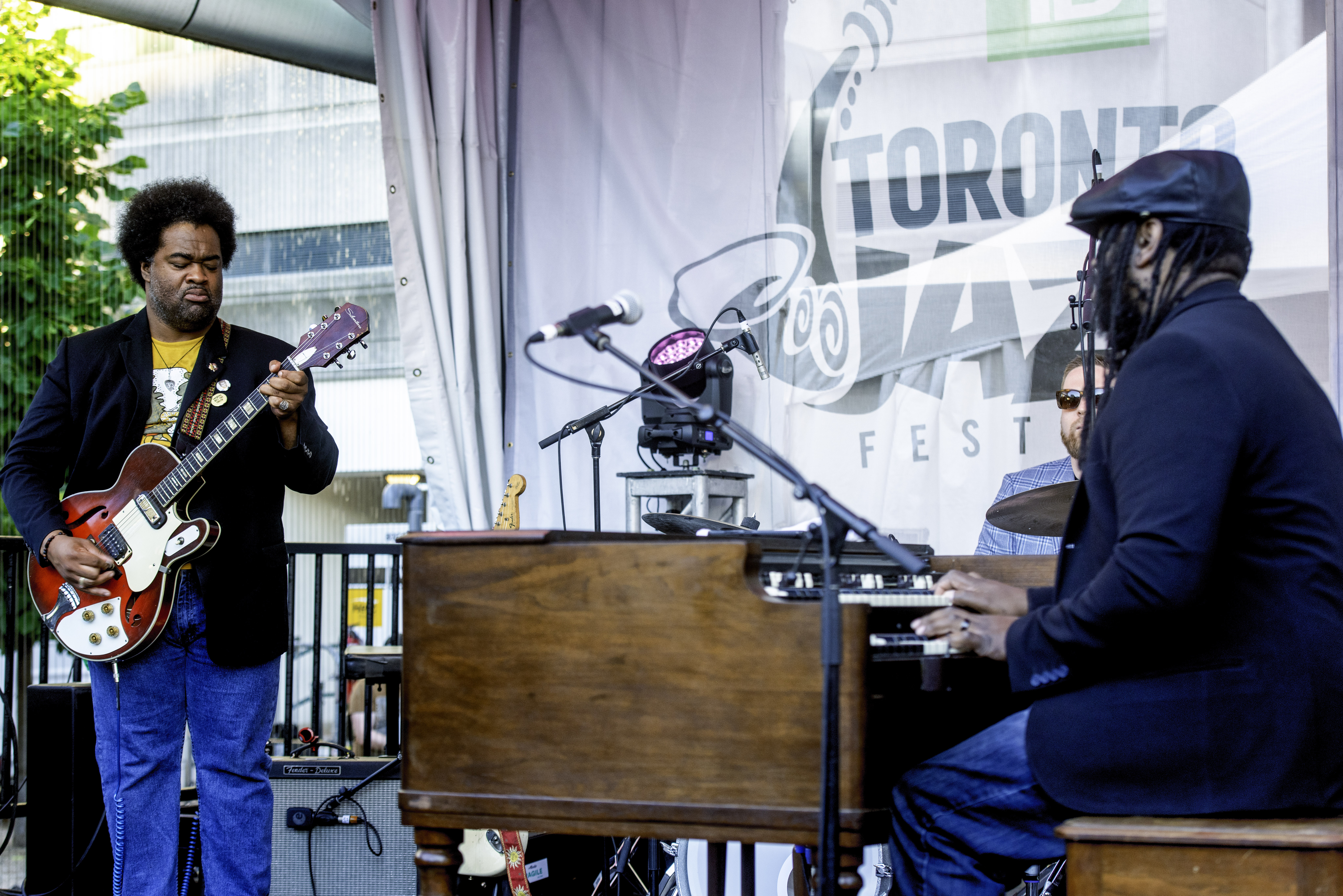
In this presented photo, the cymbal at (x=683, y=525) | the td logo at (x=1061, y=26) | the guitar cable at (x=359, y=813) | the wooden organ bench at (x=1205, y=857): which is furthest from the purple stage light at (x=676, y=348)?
the wooden organ bench at (x=1205, y=857)

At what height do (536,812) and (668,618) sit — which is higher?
(668,618)

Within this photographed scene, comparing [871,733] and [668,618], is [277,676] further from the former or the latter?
[871,733]

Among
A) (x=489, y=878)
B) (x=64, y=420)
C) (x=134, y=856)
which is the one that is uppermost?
(x=64, y=420)

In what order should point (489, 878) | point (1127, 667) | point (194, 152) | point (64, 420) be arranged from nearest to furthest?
point (1127, 667)
point (64, 420)
point (489, 878)
point (194, 152)

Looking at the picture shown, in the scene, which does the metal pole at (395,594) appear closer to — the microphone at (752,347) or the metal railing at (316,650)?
the metal railing at (316,650)

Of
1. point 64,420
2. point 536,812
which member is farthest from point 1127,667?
point 64,420

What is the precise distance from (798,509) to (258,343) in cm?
188

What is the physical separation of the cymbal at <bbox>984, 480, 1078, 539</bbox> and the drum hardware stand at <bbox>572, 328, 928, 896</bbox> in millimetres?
814

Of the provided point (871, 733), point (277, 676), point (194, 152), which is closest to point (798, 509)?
point (277, 676)

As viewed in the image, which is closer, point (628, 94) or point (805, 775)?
point (805, 775)

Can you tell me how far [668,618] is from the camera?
6.57 ft

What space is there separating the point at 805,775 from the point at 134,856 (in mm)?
1844

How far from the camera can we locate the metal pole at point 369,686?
4.00 m

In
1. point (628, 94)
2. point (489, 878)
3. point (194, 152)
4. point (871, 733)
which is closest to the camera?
point (871, 733)
